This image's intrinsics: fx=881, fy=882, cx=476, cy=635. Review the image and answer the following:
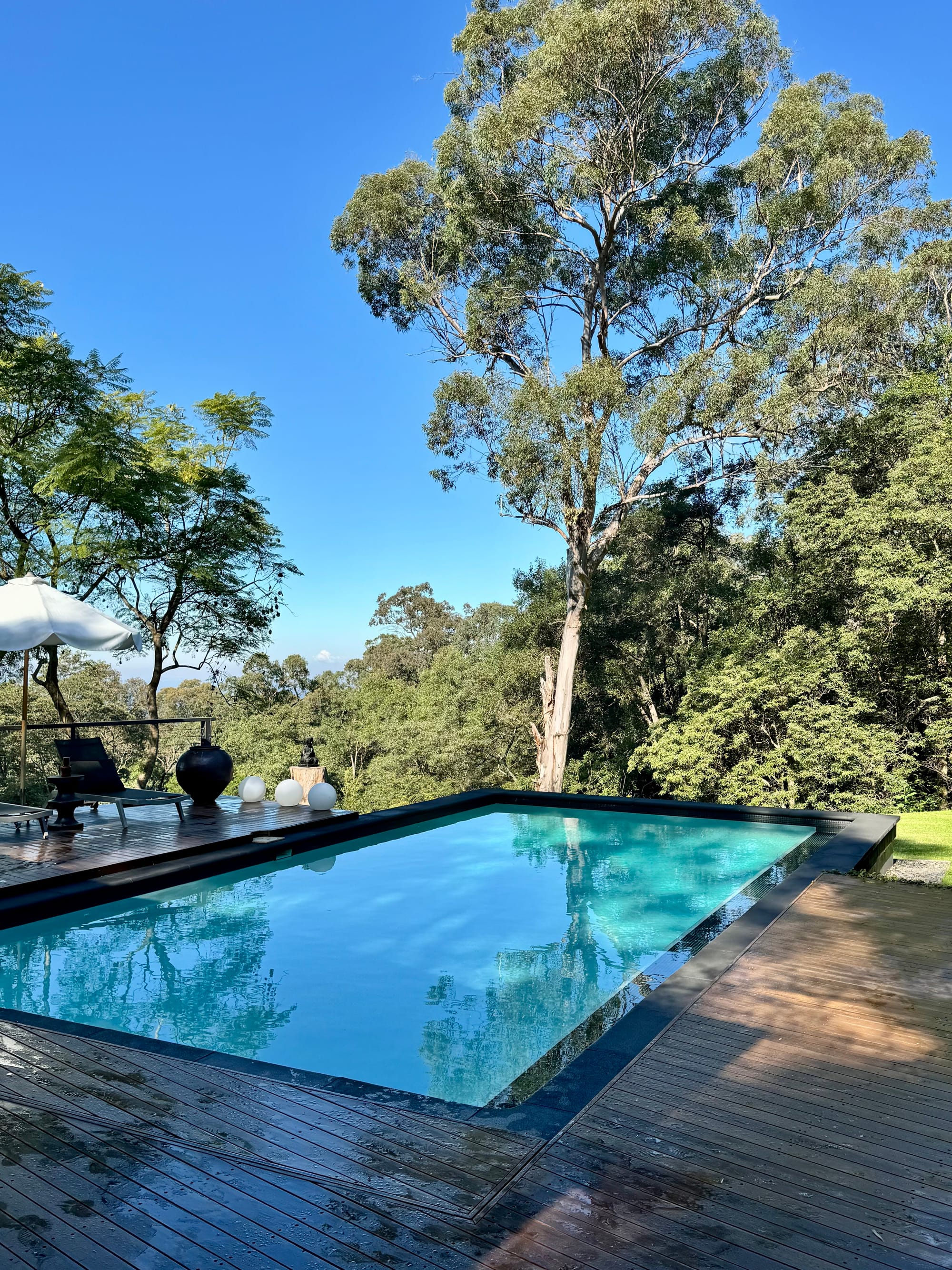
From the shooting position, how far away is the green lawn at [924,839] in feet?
24.3

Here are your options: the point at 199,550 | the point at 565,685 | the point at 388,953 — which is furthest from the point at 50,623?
the point at 199,550

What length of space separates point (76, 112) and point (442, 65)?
7678 mm

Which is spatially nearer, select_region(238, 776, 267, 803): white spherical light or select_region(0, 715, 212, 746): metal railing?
select_region(0, 715, 212, 746): metal railing

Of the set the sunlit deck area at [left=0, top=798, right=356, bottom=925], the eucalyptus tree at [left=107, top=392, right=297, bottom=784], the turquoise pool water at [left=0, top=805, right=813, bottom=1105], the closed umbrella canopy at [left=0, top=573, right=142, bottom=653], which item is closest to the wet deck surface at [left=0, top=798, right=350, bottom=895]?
the sunlit deck area at [left=0, top=798, right=356, bottom=925]

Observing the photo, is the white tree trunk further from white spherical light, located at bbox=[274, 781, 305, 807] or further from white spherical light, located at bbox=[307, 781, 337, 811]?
white spherical light, located at bbox=[307, 781, 337, 811]

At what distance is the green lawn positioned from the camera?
291 inches

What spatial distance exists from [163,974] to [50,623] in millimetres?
2744

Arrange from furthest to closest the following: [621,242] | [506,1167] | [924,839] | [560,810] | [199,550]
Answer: [199,550] < [621,242] < [560,810] < [924,839] < [506,1167]

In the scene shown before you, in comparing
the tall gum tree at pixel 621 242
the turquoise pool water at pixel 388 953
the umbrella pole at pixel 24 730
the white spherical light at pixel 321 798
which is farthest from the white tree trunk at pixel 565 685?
the umbrella pole at pixel 24 730

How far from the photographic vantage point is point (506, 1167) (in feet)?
6.90

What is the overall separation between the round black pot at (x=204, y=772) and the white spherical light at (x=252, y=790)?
0.22m

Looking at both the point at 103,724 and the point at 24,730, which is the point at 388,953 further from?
the point at 103,724

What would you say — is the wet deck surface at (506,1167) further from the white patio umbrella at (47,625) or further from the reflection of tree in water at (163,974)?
the white patio umbrella at (47,625)

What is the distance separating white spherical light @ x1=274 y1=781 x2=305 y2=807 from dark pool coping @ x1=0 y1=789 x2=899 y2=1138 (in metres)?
0.63
